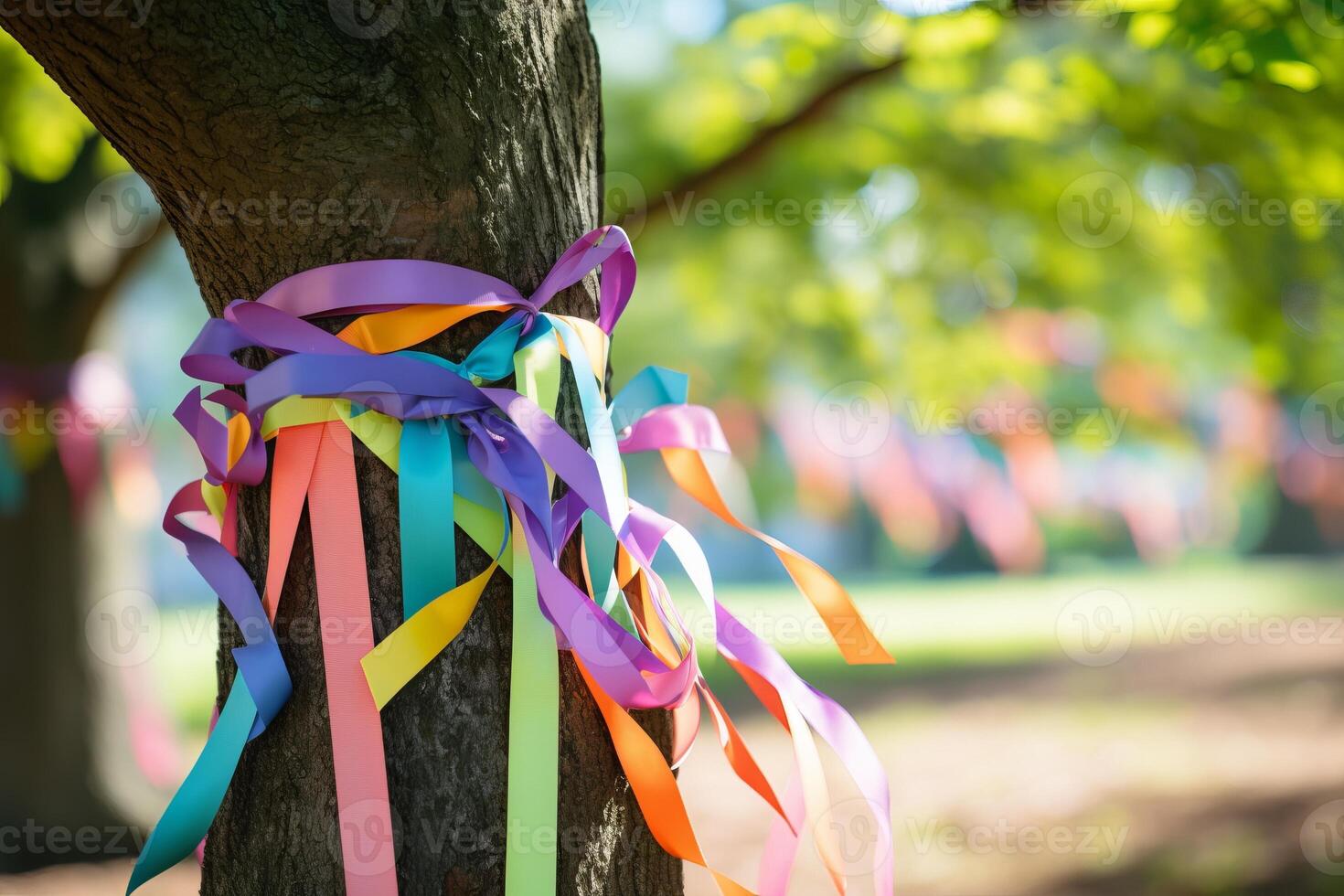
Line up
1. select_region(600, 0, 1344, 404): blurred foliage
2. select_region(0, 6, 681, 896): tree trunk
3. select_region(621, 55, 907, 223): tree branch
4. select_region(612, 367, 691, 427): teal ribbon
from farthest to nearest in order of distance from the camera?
1. select_region(621, 55, 907, 223): tree branch
2. select_region(600, 0, 1344, 404): blurred foliage
3. select_region(612, 367, 691, 427): teal ribbon
4. select_region(0, 6, 681, 896): tree trunk

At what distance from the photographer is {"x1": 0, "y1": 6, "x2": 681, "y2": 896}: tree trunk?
1.28m

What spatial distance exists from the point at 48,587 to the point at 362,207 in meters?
4.31

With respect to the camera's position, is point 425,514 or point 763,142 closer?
point 425,514

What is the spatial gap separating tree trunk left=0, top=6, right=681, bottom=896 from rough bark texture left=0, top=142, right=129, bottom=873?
3.96 m

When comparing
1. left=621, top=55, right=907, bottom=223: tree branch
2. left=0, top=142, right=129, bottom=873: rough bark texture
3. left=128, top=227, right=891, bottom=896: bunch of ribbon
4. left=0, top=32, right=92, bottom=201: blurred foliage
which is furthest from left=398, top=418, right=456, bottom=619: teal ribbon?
left=0, top=142, right=129, bottom=873: rough bark texture

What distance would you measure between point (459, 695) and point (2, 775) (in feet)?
15.2

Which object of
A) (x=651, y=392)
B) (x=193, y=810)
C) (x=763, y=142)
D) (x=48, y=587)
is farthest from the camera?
(x=48, y=587)

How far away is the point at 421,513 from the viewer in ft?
4.27

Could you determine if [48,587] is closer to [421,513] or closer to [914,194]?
[421,513]

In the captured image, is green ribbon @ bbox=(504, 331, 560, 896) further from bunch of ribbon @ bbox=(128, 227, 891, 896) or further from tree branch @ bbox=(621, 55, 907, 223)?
tree branch @ bbox=(621, 55, 907, 223)

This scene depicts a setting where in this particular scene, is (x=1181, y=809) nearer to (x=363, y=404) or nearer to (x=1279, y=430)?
(x=363, y=404)

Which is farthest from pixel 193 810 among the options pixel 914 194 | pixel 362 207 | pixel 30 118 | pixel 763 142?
pixel 914 194

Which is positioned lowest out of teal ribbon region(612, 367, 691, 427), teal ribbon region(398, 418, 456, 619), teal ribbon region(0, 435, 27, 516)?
teal ribbon region(398, 418, 456, 619)

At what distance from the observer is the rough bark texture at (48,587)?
475 cm
